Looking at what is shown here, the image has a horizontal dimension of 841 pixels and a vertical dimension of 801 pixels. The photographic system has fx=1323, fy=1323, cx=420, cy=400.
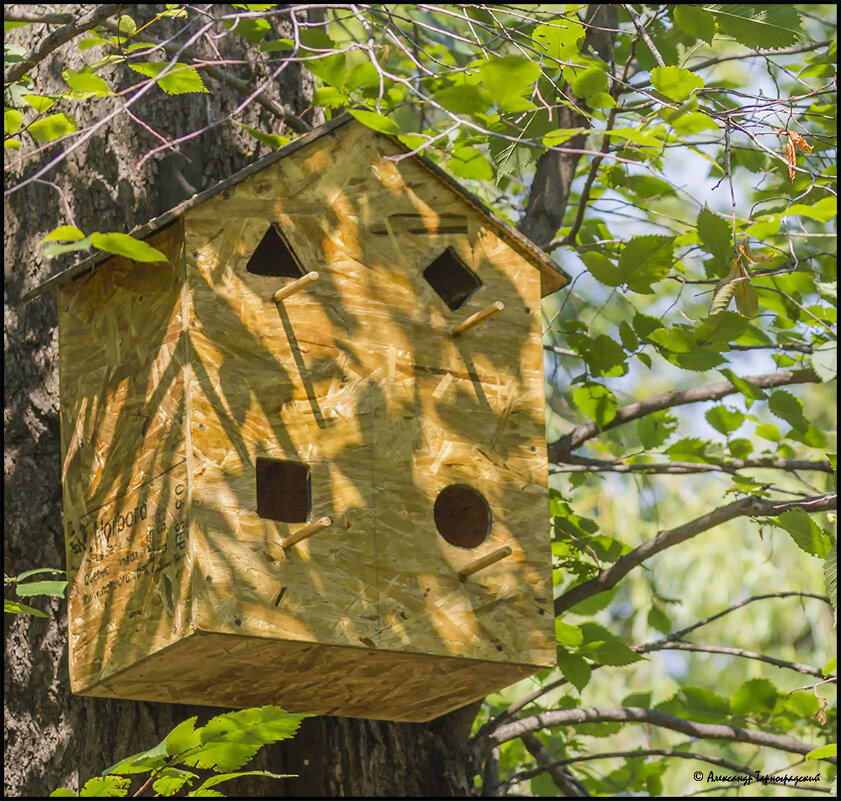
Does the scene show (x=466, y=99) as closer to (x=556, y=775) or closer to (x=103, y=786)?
(x=103, y=786)

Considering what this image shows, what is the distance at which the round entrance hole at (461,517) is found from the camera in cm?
287

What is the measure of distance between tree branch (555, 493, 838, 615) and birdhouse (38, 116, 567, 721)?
0.40 m

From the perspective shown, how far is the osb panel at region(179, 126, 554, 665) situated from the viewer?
Answer: 250 centimetres

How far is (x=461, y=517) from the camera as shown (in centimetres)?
295

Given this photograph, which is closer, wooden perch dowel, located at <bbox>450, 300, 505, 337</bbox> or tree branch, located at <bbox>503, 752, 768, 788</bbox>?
wooden perch dowel, located at <bbox>450, 300, 505, 337</bbox>

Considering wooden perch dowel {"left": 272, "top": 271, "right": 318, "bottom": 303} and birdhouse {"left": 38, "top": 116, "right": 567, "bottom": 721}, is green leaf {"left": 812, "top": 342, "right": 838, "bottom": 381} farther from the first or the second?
wooden perch dowel {"left": 272, "top": 271, "right": 318, "bottom": 303}

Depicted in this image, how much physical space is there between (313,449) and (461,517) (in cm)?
49

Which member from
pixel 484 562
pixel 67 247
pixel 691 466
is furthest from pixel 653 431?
pixel 67 247

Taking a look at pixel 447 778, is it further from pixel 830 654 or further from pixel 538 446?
pixel 830 654

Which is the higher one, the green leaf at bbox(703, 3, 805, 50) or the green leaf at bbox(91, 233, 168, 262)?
the green leaf at bbox(703, 3, 805, 50)

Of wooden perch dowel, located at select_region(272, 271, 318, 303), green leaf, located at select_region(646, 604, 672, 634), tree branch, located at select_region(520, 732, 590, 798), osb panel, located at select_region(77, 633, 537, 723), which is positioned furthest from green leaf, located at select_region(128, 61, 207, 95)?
green leaf, located at select_region(646, 604, 672, 634)

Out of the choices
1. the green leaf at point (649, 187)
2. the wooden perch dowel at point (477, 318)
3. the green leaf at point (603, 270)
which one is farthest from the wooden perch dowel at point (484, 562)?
the green leaf at point (649, 187)

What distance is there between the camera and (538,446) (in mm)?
2879

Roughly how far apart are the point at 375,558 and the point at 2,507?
102cm
